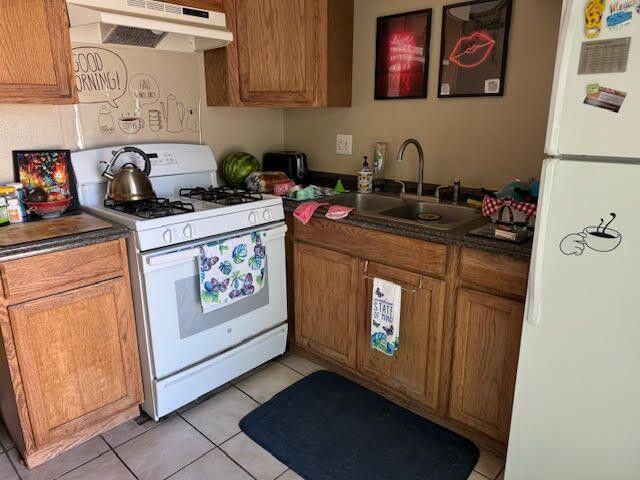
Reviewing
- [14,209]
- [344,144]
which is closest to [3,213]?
[14,209]

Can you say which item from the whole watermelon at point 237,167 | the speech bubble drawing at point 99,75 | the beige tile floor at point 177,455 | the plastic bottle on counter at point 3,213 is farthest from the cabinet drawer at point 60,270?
the whole watermelon at point 237,167

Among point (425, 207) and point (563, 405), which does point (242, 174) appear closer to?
point (425, 207)

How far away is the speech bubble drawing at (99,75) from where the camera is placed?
2160mm

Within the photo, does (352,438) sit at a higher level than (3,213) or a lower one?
lower

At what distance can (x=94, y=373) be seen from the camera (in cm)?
189

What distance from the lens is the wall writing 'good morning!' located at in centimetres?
222

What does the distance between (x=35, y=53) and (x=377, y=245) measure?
5.11 ft

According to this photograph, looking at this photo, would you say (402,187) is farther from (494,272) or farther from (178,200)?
(178,200)

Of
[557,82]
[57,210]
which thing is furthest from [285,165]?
[557,82]

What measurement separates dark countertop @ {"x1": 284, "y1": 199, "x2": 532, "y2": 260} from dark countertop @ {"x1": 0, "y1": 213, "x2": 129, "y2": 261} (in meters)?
0.89

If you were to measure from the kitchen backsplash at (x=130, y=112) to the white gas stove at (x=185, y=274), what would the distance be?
0.12m

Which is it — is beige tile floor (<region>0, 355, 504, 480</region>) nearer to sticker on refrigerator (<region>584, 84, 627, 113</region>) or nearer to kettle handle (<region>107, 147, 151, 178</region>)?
kettle handle (<region>107, 147, 151, 178</region>)

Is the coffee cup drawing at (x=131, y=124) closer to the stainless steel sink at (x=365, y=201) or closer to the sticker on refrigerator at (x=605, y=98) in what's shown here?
the stainless steel sink at (x=365, y=201)

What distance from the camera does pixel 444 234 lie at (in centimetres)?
179
